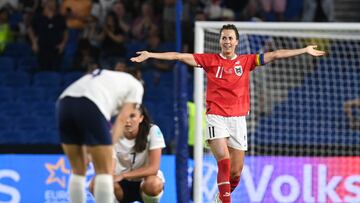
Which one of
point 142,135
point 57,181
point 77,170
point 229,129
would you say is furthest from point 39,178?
point 77,170

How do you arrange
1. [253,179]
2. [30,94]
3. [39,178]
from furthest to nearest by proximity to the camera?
[30,94] → [253,179] → [39,178]

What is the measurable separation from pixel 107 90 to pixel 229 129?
8.91 feet

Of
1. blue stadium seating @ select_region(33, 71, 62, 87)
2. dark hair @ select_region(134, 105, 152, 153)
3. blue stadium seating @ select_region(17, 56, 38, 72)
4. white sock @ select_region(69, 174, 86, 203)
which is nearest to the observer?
white sock @ select_region(69, 174, 86, 203)

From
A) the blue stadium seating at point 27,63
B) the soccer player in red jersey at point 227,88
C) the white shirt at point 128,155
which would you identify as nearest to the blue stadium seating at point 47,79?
the blue stadium seating at point 27,63

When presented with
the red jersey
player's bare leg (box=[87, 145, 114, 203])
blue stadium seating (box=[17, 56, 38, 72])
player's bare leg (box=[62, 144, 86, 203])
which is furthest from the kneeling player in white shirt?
blue stadium seating (box=[17, 56, 38, 72])

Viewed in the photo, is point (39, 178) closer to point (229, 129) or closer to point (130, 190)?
Result: point (229, 129)

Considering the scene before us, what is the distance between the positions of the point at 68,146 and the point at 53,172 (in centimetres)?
488

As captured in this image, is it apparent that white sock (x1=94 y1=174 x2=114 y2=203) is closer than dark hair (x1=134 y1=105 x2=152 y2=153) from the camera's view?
Yes

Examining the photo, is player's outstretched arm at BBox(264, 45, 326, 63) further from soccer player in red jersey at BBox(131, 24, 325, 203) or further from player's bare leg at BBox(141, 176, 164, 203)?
player's bare leg at BBox(141, 176, 164, 203)

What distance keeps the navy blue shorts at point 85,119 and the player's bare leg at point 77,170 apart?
0.17 m

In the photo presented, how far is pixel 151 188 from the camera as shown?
877 cm

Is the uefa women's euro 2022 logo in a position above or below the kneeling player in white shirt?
below

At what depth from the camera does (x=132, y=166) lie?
8938mm

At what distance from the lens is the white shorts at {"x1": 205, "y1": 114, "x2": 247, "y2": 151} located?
9695 millimetres
